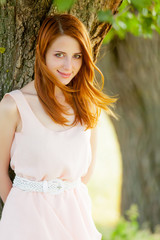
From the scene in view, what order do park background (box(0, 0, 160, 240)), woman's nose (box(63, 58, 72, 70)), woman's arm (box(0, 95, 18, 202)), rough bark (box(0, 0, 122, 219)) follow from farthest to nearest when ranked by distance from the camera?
park background (box(0, 0, 160, 240)) < rough bark (box(0, 0, 122, 219)) < woman's nose (box(63, 58, 72, 70)) < woman's arm (box(0, 95, 18, 202))

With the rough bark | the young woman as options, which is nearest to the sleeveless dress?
the young woman

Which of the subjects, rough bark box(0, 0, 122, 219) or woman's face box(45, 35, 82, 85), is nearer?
woman's face box(45, 35, 82, 85)

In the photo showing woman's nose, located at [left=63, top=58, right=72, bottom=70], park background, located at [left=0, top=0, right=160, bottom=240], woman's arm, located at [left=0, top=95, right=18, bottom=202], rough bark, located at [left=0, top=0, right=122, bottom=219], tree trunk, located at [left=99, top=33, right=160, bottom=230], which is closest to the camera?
woman's arm, located at [left=0, top=95, right=18, bottom=202]

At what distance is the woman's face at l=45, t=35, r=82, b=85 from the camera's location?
2363 millimetres

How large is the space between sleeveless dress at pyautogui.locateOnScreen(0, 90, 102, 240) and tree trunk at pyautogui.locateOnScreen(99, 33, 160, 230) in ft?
9.99

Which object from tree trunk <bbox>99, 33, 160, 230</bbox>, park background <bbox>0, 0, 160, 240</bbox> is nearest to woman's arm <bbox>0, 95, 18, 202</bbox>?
park background <bbox>0, 0, 160, 240</bbox>

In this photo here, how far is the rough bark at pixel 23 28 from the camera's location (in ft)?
8.45

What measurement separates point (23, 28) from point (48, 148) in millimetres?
828

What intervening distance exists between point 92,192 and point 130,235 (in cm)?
510

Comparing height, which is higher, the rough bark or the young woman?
the rough bark

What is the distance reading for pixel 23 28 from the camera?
2.60 meters

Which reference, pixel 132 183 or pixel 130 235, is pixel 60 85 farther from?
pixel 132 183

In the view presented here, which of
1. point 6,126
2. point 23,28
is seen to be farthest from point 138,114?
point 6,126

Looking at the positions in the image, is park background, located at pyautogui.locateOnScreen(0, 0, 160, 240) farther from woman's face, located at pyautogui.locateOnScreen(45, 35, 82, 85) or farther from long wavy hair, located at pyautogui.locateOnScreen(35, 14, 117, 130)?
woman's face, located at pyautogui.locateOnScreen(45, 35, 82, 85)
